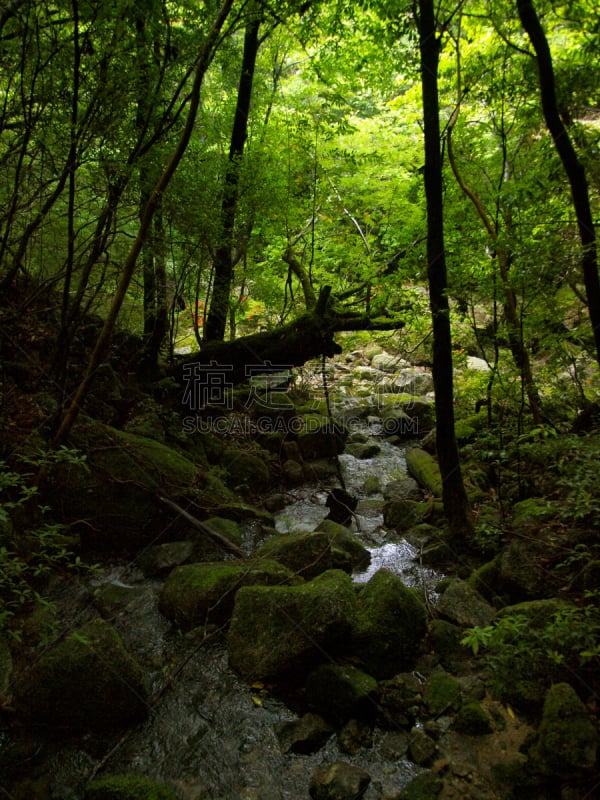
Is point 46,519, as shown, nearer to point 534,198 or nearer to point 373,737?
point 373,737

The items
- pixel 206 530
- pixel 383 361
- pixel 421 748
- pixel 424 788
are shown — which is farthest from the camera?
pixel 383 361

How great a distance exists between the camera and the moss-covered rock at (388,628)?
3938mm

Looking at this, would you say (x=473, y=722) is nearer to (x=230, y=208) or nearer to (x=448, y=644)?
(x=448, y=644)

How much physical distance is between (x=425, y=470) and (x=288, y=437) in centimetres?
303

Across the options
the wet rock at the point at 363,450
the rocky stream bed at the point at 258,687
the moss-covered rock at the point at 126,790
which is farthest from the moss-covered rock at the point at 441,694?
the wet rock at the point at 363,450

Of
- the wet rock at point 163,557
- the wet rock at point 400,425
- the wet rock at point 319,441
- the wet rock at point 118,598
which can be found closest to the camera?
the wet rock at point 118,598

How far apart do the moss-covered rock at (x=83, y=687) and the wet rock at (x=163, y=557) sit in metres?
1.78

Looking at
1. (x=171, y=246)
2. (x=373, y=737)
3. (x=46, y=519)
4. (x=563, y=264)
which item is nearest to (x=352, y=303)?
(x=171, y=246)

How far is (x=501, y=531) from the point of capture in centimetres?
515

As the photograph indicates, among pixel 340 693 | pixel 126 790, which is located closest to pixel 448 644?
pixel 340 693

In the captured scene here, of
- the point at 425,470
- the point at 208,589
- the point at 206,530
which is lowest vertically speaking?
the point at 208,589

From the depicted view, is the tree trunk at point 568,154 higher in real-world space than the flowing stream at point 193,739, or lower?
higher

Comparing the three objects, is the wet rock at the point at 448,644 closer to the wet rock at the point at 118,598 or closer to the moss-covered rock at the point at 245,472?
the wet rock at the point at 118,598

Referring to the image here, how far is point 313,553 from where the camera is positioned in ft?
17.3
